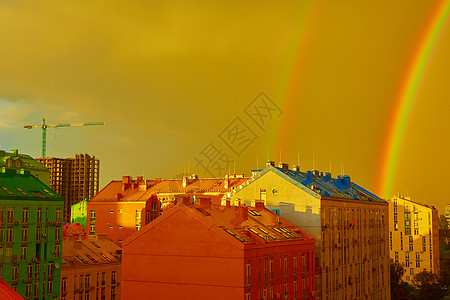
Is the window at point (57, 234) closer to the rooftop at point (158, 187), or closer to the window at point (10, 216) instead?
the window at point (10, 216)

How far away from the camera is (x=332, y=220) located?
68.9m

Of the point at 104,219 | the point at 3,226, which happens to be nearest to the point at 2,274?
the point at 3,226

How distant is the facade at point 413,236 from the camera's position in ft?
455

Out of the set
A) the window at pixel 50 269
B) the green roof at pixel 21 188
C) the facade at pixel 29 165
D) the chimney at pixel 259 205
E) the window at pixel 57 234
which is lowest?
the window at pixel 50 269

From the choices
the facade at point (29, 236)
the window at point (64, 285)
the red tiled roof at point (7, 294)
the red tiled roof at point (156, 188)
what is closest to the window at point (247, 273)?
the red tiled roof at point (7, 294)

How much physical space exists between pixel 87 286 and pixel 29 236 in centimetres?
1323

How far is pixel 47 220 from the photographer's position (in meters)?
69.9

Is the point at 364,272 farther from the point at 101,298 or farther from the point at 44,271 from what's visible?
the point at 44,271

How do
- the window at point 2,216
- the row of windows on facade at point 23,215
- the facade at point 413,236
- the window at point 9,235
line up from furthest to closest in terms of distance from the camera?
1. the facade at point 413,236
2. the window at point 9,235
3. the row of windows on facade at point 23,215
4. the window at point 2,216

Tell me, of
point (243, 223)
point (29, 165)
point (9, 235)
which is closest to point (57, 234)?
point (9, 235)

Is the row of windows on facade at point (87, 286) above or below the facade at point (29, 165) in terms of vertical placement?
below

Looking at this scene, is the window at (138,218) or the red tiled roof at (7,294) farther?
the window at (138,218)

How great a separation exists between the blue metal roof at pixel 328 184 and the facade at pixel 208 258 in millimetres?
13320

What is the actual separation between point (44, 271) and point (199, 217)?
1123 inches
